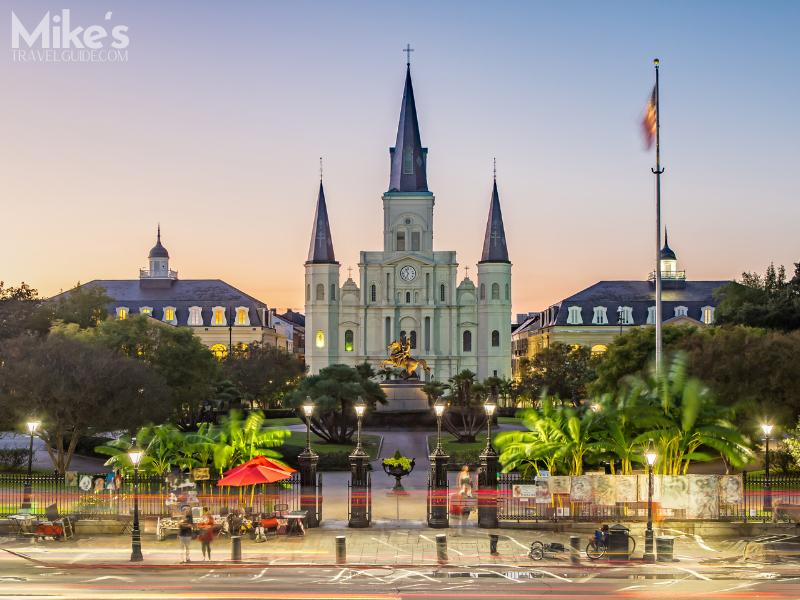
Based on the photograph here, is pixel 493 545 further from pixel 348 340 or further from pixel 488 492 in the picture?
pixel 348 340

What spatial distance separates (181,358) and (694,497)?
41.2 meters

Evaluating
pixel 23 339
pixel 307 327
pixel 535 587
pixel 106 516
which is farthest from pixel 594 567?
pixel 307 327

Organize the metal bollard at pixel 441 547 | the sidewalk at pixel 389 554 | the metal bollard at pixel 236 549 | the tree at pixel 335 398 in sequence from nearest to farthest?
1. the sidewalk at pixel 389 554
2. the metal bollard at pixel 441 547
3. the metal bollard at pixel 236 549
4. the tree at pixel 335 398

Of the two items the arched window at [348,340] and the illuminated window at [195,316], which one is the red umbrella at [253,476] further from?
the illuminated window at [195,316]

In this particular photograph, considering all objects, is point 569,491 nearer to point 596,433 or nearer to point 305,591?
point 596,433

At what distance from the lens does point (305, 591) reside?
2162 centimetres

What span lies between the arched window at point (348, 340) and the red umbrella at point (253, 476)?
309 feet

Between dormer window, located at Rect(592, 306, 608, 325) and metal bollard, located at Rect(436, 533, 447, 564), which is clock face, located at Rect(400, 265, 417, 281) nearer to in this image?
dormer window, located at Rect(592, 306, 608, 325)

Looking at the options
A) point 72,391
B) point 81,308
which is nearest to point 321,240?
point 81,308

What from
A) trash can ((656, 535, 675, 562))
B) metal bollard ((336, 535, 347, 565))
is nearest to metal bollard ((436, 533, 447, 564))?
metal bollard ((336, 535, 347, 565))

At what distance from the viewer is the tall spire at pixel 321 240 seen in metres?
125

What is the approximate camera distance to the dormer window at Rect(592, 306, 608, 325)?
130250 mm

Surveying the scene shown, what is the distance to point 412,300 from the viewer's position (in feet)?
412

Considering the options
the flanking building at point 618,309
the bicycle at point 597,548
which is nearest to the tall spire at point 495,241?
the flanking building at point 618,309
